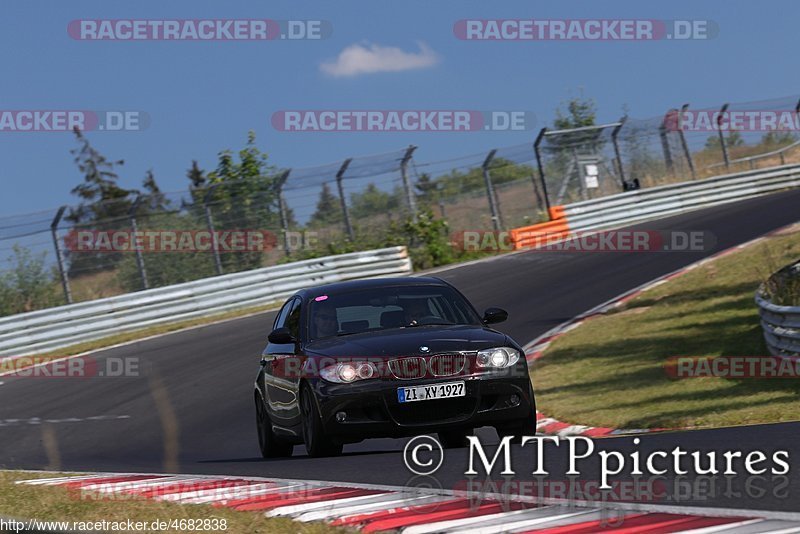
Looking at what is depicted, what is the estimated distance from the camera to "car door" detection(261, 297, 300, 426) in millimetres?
9711

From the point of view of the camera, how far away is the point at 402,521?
5.65 metres

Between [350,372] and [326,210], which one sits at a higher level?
[326,210]

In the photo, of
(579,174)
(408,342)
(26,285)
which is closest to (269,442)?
(408,342)

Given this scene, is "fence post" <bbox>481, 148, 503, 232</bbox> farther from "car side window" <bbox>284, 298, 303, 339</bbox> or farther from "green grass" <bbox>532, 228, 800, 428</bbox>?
"car side window" <bbox>284, 298, 303, 339</bbox>

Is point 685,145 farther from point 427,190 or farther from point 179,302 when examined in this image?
point 179,302

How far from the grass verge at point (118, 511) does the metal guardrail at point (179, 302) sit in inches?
586

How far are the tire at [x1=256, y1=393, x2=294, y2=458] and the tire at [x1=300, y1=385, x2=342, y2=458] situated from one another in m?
1.16

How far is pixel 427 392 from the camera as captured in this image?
8.53 m

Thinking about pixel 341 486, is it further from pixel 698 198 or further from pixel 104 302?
pixel 698 198

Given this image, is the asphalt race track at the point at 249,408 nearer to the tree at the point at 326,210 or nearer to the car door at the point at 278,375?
the car door at the point at 278,375

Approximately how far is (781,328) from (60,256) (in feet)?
53.4

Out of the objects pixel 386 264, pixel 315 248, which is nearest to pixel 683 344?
pixel 386 264

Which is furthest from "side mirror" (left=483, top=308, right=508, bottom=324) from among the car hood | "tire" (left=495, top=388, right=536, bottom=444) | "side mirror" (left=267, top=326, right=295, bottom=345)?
"side mirror" (left=267, top=326, right=295, bottom=345)

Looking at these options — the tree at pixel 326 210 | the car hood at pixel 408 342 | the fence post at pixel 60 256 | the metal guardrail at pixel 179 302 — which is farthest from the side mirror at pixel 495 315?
the tree at pixel 326 210
